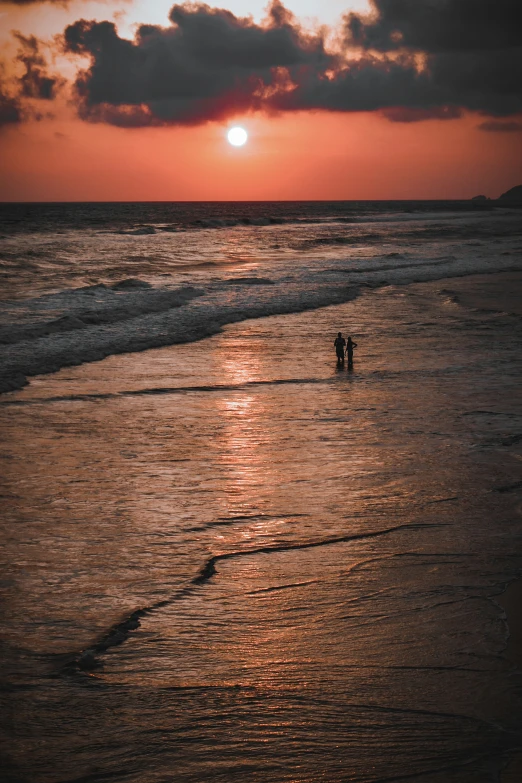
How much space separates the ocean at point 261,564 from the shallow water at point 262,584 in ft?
0.08

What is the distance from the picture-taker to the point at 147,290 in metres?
33.8

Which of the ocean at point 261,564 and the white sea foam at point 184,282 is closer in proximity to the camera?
the ocean at point 261,564

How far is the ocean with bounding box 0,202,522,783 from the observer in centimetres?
495

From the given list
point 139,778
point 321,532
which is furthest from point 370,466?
point 139,778

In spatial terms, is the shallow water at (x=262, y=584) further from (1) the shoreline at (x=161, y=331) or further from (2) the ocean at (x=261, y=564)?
(1) the shoreline at (x=161, y=331)

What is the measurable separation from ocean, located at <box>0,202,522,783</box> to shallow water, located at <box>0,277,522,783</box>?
0.02 m

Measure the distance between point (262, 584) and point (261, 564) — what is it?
430 millimetres

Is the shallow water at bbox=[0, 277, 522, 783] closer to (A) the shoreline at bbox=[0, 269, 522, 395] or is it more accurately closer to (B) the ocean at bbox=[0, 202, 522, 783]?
(B) the ocean at bbox=[0, 202, 522, 783]

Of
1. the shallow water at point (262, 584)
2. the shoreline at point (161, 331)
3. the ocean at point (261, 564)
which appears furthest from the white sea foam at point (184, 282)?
the shallow water at point (262, 584)

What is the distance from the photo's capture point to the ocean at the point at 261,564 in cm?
495

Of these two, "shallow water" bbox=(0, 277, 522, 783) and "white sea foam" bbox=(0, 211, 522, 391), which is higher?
"white sea foam" bbox=(0, 211, 522, 391)

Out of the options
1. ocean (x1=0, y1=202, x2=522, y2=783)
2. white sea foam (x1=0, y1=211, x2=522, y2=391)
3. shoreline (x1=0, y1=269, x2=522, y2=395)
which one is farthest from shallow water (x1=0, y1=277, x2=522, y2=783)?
white sea foam (x1=0, y1=211, x2=522, y2=391)

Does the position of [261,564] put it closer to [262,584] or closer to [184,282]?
[262,584]

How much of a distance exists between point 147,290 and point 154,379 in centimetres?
1804
